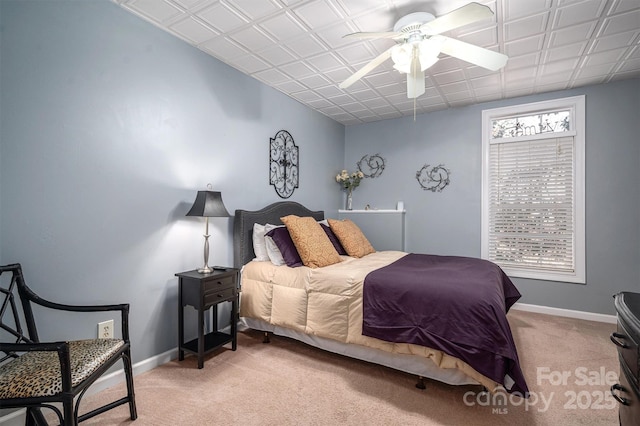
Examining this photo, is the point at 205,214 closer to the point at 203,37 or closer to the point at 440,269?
the point at 203,37

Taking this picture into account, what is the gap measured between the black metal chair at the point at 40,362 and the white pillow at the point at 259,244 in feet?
4.56

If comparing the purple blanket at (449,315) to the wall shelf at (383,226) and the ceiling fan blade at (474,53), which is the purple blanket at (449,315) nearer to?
the ceiling fan blade at (474,53)

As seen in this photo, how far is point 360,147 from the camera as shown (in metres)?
4.95

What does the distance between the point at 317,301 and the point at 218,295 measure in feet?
2.58

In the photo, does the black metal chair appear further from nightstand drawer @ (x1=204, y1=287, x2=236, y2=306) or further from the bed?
the bed

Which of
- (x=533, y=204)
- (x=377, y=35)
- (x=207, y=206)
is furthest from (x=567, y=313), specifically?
(x=207, y=206)

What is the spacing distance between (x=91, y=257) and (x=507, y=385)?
2631mm

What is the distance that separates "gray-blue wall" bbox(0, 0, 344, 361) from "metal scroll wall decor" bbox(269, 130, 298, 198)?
0.56 meters

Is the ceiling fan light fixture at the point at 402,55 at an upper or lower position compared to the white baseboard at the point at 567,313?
upper

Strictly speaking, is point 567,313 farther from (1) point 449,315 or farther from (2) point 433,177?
(1) point 449,315

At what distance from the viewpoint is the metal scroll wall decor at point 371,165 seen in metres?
4.76

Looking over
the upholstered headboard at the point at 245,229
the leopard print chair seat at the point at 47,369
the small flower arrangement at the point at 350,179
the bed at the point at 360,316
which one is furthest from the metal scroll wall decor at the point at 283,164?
the leopard print chair seat at the point at 47,369

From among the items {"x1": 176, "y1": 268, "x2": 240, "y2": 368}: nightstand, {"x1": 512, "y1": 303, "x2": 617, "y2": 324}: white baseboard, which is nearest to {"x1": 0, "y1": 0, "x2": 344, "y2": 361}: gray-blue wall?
{"x1": 176, "y1": 268, "x2": 240, "y2": 368}: nightstand

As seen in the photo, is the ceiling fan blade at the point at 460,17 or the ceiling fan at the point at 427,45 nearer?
the ceiling fan blade at the point at 460,17
